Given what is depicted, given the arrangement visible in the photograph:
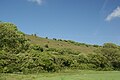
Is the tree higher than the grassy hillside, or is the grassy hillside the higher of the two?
the grassy hillside

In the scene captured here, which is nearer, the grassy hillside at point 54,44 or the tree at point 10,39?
the tree at point 10,39

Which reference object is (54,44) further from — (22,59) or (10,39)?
(10,39)

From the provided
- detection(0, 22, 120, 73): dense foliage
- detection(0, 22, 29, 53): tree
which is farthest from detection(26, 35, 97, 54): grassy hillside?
detection(0, 22, 29, 53): tree

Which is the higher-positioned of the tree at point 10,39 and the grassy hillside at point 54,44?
the grassy hillside at point 54,44

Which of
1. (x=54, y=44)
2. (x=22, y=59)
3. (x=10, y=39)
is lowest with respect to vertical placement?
(x=22, y=59)

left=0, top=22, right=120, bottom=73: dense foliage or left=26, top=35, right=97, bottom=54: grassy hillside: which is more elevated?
left=26, top=35, right=97, bottom=54: grassy hillside

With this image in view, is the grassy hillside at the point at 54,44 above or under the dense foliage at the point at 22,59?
above

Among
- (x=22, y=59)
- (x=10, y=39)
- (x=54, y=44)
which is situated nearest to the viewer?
(x=10, y=39)

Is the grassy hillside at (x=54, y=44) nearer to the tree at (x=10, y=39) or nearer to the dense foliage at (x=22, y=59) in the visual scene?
the dense foliage at (x=22, y=59)

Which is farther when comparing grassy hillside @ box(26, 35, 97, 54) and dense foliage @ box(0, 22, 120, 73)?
grassy hillside @ box(26, 35, 97, 54)

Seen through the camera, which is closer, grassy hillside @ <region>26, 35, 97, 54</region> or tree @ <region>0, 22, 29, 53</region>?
tree @ <region>0, 22, 29, 53</region>

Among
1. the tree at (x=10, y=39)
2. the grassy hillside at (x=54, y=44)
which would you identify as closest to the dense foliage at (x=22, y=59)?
the tree at (x=10, y=39)

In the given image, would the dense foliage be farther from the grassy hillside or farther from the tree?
the grassy hillside

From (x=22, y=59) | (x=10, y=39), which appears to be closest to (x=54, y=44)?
(x=22, y=59)
